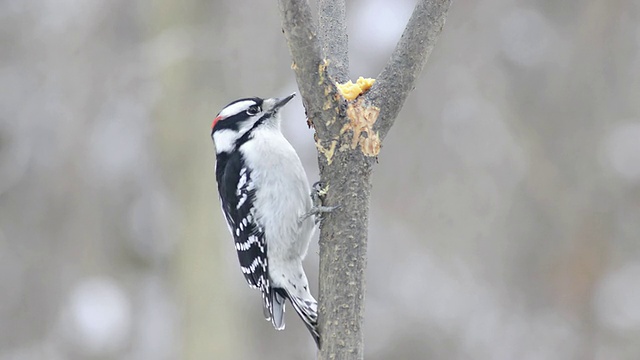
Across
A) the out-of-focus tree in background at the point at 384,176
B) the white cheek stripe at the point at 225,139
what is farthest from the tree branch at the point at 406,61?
the out-of-focus tree in background at the point at 384,176

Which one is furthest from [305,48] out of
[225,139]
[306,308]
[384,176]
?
[384,176]

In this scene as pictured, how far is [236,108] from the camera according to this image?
464cm

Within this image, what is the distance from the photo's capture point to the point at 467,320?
8.55 m

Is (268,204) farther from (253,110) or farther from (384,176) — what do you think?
(384,176)

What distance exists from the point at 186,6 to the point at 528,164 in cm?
385

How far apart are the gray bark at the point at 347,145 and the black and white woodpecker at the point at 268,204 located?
94cm

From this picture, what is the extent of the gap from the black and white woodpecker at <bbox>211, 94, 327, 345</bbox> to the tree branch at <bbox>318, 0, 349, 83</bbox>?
0.64m

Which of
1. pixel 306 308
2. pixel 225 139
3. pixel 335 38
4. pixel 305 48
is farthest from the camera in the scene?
pixel 225 139

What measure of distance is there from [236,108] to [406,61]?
1.44 meters

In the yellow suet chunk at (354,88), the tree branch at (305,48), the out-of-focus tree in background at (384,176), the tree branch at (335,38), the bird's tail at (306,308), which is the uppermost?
the out-of-focus tree in background at (384,176)

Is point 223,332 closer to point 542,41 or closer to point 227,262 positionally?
point 227,262

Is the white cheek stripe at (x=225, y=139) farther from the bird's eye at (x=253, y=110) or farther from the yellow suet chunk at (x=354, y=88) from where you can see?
the yellow suet chunk at (x=354, y=88)

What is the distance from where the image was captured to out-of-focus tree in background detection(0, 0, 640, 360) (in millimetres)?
8508

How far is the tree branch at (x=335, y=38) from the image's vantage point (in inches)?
143
